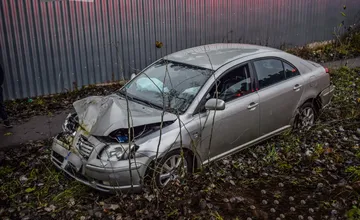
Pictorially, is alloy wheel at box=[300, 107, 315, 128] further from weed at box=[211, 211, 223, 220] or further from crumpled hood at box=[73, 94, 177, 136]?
weed at box=[211, 211, 223, 220]

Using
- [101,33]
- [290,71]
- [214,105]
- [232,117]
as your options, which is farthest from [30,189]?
[101,33]

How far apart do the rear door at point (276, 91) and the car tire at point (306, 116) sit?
10.5 inches

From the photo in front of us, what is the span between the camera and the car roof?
6086 millimetres

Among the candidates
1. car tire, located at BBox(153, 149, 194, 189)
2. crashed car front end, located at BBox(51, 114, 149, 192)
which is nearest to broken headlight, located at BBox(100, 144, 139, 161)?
crashed car front end, located at BBox(51, 114, 149, 192)

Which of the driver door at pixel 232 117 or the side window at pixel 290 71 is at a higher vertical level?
the side window at pixel 290 71

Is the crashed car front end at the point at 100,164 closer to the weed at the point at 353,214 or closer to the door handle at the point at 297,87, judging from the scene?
the weed at the point at 353,214

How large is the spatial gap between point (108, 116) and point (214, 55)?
217 cm

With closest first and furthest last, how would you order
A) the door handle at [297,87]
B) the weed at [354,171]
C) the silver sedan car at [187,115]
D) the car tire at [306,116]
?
the silver sedan car at [187,115] < the weed at [354,171] < the door handle at [297,87] < the car tire at [306,116]

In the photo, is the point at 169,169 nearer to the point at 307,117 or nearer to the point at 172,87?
the point at 172,87

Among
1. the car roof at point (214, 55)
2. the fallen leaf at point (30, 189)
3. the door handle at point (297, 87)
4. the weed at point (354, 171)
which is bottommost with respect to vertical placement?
the fallen leaf at point (30, 189)

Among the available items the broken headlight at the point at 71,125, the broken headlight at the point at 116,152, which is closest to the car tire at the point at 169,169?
the broken headlight at the point at 116,152

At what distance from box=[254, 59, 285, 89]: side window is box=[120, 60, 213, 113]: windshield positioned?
36.2 inches

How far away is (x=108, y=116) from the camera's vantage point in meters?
5.17

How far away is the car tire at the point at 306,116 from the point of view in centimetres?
692
